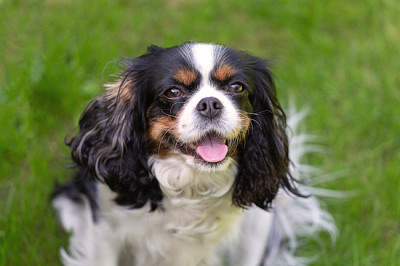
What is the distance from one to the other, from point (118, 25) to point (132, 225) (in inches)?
78.7

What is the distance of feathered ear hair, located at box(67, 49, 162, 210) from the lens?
2.27m

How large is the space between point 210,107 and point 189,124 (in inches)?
4.3

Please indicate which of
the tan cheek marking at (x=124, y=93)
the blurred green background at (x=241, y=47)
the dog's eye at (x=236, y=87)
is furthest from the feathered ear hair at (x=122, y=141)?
the dog's eye at (x=236, y=87)

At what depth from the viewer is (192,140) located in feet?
6.93

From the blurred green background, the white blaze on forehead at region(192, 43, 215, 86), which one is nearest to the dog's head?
the white blaze on forehead at region(192, 43, 215, 86)

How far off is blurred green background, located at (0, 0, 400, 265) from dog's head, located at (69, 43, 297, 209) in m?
0.33

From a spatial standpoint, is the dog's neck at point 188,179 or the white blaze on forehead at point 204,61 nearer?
the white blaze on forehead at point 204,61

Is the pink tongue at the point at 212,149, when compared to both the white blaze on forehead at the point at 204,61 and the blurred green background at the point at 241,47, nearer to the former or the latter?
the white blaze on forehead at the point at 204,61

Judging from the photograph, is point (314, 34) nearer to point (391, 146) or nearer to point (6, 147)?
point (391, 146)

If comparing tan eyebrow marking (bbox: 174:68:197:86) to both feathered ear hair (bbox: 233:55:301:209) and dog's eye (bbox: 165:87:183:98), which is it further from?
feathered ear hair (bbox: 233:55:301:209)

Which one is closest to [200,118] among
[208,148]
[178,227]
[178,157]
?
[208,148]

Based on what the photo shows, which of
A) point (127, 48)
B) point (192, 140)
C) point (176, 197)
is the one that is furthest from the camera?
point (127, 48)

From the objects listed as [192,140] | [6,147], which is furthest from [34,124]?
[192,140]

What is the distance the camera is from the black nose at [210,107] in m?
2.05
